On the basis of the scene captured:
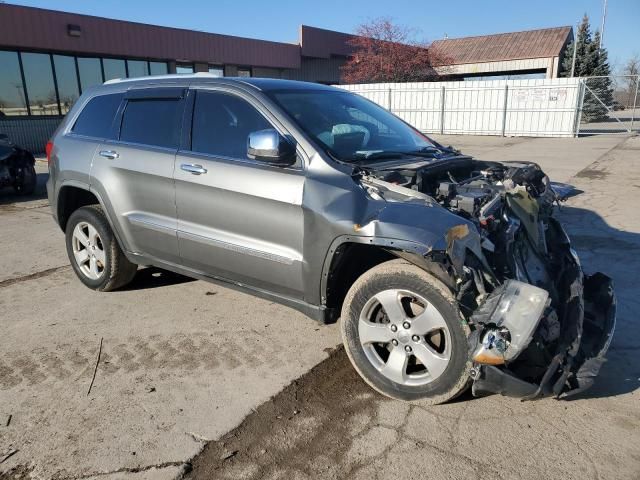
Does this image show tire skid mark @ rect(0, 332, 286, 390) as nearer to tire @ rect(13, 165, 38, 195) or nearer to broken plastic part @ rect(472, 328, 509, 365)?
broken plastic part @ rect(472, 328, 509, 365)

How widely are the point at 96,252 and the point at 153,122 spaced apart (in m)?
1.37

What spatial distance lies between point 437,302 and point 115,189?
2901 mm

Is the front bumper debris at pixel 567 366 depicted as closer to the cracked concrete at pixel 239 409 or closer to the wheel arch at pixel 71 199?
the cracked concrete at pixel 239 409

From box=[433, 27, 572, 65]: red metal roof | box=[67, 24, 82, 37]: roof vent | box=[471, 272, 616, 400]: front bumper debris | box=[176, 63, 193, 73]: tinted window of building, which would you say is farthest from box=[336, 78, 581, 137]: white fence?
box=[471, 272, 616, 400]: front bumper debris

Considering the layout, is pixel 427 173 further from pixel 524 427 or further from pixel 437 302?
pixel 524 427

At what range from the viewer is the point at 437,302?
2736 mm

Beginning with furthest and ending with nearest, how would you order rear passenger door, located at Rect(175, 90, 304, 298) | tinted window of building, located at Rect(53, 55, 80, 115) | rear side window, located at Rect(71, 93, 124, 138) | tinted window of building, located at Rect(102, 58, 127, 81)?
tinted window of building, located at Rect(102, 58, 127, 81) < tinted window of building, located at Rect(53, 55, 80, 115) < rear side window, located at Rect(71, 93, 124, 138) < rear passenger door, located at Rect(175, 90, 304, 298)

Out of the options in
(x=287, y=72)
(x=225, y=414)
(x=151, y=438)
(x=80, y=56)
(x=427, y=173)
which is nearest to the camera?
(x=151, y=438)

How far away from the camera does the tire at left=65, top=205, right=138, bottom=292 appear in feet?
14.7

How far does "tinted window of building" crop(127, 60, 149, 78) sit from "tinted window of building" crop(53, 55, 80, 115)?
2.15m

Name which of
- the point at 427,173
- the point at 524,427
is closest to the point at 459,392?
the point at 524,427

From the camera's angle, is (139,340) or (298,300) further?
(139,340)

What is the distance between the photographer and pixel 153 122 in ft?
13.5

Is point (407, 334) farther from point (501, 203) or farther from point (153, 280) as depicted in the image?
point (153, 280)
